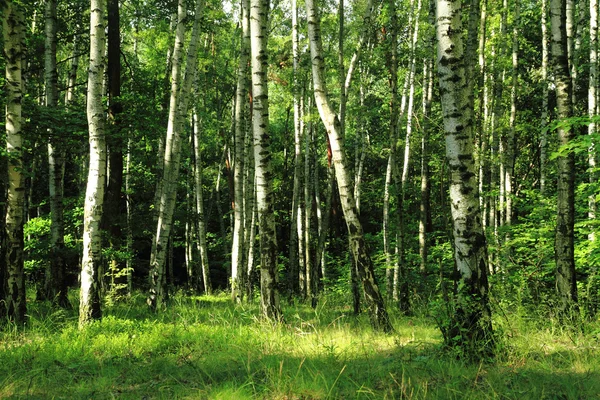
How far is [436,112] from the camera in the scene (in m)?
17.6

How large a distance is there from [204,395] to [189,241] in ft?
56.6

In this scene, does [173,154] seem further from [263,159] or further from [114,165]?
[263,159]

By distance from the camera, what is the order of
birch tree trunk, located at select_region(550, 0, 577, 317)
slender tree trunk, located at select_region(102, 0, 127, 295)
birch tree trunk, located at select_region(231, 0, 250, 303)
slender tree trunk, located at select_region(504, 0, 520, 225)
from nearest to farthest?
birch tree trunk, located at select_region(550, 0, 577, 317) → slender tree trunk, located at select_region(102, 0, 127, 295) → birch tree trunk, located at select_region(231, 0, 250, 303) → slender tree trunk, located at select_region(504, 0, 520, 225)

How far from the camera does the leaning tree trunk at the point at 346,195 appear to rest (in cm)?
625

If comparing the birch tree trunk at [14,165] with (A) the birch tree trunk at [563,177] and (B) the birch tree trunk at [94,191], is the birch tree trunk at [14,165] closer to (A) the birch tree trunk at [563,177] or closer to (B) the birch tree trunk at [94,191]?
(B) the birch tree trunk at [94,191]

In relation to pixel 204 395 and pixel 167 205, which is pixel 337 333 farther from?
pixel 167 205

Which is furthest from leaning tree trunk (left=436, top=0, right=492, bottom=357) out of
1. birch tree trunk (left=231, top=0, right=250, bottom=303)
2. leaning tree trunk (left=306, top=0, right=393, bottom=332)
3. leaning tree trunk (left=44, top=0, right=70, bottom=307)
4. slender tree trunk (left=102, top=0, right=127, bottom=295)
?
slender tree trunk (left=102, top=0, right=127, bottom=295)

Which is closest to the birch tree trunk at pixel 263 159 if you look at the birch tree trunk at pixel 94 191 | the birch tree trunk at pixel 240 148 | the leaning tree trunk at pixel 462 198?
the birch tree trunk at pixel 94 191

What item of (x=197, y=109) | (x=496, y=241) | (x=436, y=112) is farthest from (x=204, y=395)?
(x=436, y=112)

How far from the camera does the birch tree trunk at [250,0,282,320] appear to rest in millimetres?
6359

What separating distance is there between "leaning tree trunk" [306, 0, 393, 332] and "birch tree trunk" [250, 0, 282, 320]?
82cm

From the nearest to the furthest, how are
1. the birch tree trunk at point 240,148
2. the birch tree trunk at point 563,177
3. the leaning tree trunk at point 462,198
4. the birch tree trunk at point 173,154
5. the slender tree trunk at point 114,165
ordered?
the leaning tree trunk at point 462,198 < the birch tree trunk at point 563,177 < the birch tree trunk at point 173,154 < the slender tree trunk at point 114,165 < the birch tree trunk at point 240,148

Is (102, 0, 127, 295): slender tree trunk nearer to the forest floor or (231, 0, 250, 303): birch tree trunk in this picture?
(231, 0, 250, 303): birch tree trunk

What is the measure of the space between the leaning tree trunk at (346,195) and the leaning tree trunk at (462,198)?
1.91 meters
